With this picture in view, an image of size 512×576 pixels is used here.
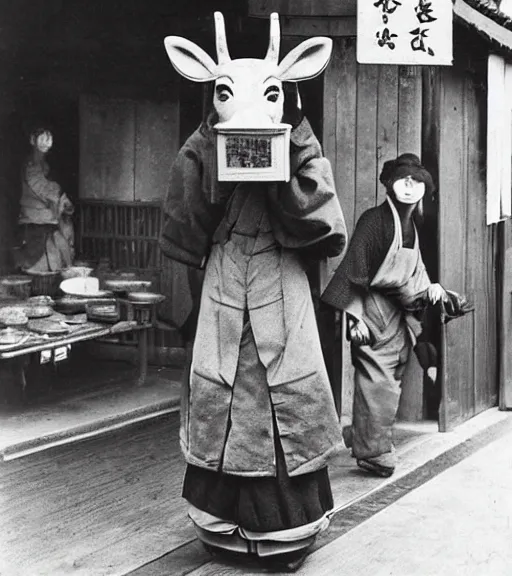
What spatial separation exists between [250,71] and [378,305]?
90.1 inches

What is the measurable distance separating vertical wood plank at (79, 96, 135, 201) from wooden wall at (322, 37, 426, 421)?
2782 millimetres

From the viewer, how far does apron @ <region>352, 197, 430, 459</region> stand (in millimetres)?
6238

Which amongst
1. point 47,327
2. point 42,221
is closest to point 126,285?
point 42,221

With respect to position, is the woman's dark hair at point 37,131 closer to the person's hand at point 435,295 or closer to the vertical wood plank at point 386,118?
the vertical wood plank at point 386,118

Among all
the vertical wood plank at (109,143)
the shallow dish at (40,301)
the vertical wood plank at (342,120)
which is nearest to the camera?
the vertical wood plank at (342,120)

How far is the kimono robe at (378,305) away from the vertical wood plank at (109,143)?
3926mm

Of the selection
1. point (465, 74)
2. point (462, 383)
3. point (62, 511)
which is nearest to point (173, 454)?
A: point (62, 511)

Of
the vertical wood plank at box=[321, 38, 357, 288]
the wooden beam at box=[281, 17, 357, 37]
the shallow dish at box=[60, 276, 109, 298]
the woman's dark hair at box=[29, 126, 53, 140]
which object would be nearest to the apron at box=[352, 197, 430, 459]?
the vertical wood plank at box=[321, 38, 357, 288]

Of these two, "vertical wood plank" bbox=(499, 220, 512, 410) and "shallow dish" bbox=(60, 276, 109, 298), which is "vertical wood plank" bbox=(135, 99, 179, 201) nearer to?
"shallow dish" bbox=(60, 276, 109, 298)

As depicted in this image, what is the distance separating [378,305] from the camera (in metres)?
6.30

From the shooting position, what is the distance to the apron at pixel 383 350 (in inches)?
246


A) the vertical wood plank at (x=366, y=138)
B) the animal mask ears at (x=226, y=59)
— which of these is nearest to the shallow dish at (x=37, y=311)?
the vertical wood plank at (x=366, y=138)

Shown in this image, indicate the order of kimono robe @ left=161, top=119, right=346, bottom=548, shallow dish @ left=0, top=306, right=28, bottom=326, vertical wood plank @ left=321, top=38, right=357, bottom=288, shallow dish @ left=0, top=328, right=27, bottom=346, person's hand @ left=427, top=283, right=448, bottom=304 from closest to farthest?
kimono robe @ left=161, top=119, right=346, bottom=548 < person's hand @ left=427, top=283, right=448, bottom=304 < shallow dish @ left=0, top=328, right=27, bottom=346 < vertical wood plank @ left=321, top=38, right=357, bottom=288 < shallow dish @ left=0, top=306, right=28, bottom=326

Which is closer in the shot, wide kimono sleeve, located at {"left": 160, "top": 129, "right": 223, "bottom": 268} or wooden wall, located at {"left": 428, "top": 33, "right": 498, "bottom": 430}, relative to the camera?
wide kimono sleeve, located at {"left": 160, "top": 129, "right": 223, "bottom": 268}
